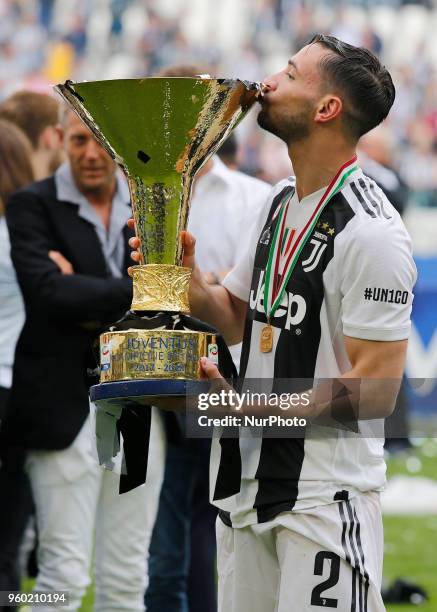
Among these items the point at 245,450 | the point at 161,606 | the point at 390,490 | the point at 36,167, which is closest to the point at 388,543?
the point at 390,490

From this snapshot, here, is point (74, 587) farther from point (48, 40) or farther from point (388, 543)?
point (48, 40)

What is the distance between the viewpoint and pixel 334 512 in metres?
3.15

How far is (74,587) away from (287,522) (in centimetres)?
162

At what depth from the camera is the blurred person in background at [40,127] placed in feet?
18.3

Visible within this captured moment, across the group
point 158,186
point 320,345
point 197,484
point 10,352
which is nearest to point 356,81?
point 158,186

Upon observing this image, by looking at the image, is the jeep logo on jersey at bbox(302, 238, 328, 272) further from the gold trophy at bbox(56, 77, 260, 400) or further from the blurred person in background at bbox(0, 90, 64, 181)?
the blurred person in background at bbox(0, 90, 64, 181)

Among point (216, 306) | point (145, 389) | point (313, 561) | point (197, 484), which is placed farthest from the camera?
point (197, 484)

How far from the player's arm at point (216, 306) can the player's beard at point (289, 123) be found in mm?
421

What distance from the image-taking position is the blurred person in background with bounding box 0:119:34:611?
4.71 metres

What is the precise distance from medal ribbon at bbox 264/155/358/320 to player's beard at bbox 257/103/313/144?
14 centimetres

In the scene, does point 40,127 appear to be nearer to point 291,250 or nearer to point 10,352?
point 10,352

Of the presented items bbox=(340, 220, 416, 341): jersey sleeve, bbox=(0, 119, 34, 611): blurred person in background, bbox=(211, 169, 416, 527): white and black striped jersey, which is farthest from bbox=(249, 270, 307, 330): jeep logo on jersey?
bbox=(0, 119, 34, 611): blurred person in background

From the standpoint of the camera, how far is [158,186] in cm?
327

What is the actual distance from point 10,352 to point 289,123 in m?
1.83
